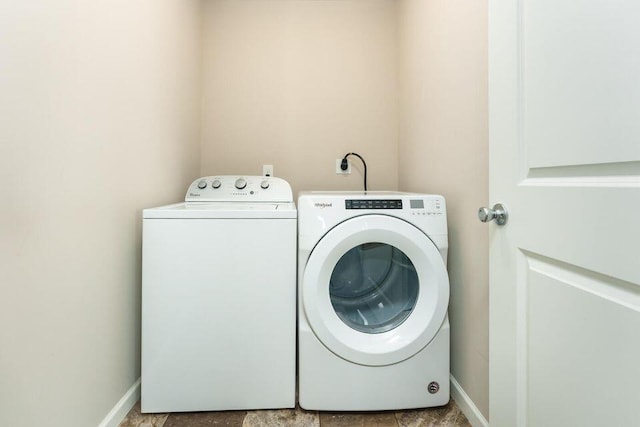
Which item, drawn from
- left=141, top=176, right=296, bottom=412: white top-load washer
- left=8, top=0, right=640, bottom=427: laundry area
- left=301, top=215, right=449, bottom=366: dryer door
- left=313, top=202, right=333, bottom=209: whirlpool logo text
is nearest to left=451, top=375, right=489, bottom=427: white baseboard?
left=8, top=0, right=640, bottom=427: laundry area

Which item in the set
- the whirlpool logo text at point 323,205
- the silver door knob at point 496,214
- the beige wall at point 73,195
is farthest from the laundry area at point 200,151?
the silver door knob at point 496,214

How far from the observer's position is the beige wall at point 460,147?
1154 millimetres

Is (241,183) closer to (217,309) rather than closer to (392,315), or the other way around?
(217,309)

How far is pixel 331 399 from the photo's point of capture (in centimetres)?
125

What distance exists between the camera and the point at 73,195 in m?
0.95

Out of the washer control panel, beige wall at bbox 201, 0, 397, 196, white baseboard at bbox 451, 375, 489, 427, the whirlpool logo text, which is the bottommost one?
white baseboard at bbox 451, 375, 489, 427

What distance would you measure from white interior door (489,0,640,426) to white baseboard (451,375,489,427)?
33cm

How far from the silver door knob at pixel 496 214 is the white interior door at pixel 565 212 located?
21mm

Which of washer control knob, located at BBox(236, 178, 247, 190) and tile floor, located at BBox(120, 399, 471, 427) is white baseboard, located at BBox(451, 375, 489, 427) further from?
washer control knob, located at BBox(236, 178, 247, 190)

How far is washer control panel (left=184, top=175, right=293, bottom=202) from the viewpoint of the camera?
1.68 metres

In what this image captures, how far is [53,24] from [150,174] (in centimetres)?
64

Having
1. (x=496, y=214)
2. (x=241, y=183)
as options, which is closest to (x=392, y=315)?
(x=496, y=214)

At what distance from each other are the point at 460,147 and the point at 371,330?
0.79 metres

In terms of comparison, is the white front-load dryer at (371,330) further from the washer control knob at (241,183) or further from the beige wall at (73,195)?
the beige wall at (73,195)
